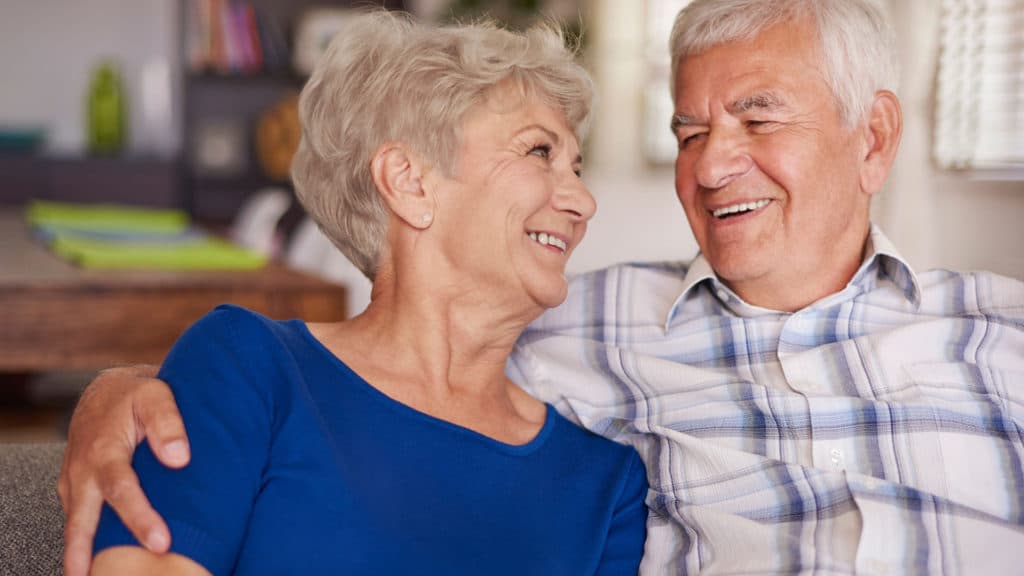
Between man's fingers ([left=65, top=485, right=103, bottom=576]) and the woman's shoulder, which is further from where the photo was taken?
the woman's shoulder

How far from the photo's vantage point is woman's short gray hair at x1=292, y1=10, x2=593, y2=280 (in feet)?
4.59

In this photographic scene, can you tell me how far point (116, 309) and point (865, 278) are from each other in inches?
61.1

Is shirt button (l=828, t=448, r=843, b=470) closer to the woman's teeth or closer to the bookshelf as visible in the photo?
the woman's teeth

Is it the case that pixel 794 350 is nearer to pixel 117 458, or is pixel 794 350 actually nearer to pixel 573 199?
pixel 573 199

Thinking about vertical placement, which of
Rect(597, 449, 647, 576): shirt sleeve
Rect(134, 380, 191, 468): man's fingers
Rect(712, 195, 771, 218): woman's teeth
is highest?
Rect(712, 195, 771, 218): woman's teeth

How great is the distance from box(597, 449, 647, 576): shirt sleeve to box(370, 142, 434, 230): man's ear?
46 centimetres

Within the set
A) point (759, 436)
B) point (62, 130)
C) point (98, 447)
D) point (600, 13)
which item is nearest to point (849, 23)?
point (759, 436)

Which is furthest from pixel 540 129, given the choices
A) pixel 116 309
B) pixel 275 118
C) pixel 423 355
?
pixel 275 118

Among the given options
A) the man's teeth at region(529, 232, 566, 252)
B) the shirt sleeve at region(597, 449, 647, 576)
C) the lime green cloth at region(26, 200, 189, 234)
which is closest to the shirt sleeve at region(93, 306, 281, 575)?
the man's teeth at region(529, 232, 566, 252)

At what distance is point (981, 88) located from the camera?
9.77 feet

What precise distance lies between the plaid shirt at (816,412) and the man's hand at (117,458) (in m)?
0.64

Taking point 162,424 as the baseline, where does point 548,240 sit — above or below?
above

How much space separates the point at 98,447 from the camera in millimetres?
1140

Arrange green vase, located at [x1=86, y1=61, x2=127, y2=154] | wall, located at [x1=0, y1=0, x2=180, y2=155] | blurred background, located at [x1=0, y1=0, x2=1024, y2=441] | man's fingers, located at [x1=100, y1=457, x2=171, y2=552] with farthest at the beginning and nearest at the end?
wall, located at [x1=0, y1=0, x2=180, y2=155]
green vase, located at [x1=86, y1=61, x2=127, y2=154]
blurred background, located at [x1=0, y1=0, x2=1024, y2=441]
man's fingers, located at [x1=100, y1=457, x2=171, y2=552]
